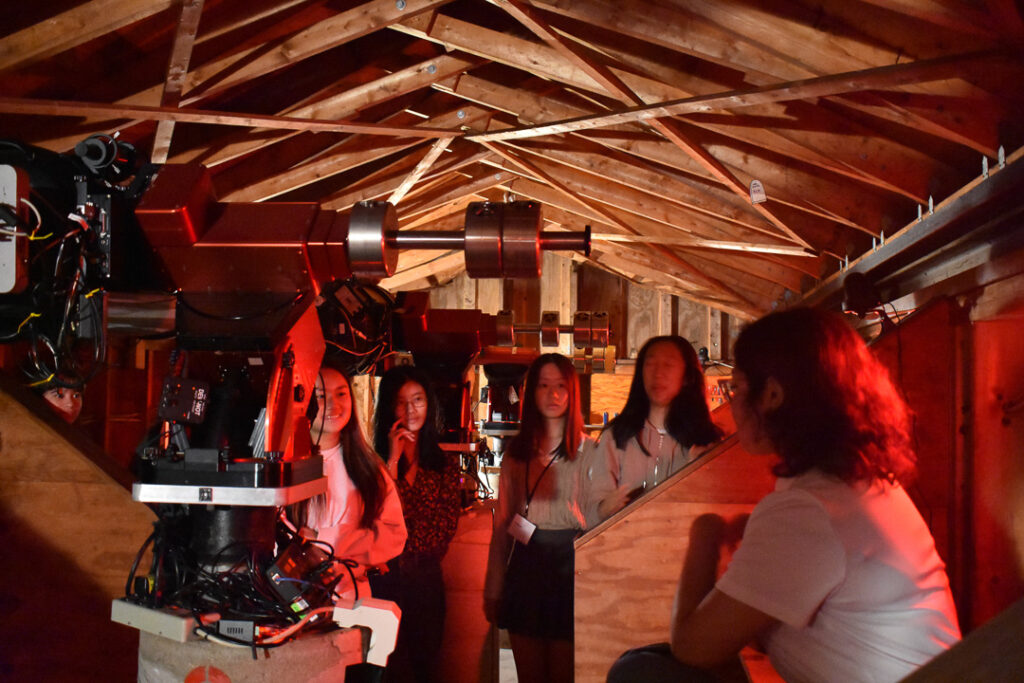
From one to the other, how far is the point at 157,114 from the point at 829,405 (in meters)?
3.53

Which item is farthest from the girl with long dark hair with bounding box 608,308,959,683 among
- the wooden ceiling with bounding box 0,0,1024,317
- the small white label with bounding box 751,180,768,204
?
the small white label with bounding box 751,180,768,204

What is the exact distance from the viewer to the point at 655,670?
1.28 metres

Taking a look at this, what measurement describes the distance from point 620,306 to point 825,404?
8610 millimetres

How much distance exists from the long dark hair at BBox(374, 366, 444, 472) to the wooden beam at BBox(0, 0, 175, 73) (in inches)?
72.2

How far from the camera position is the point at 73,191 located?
1431 millimetres

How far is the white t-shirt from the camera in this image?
3.45ft

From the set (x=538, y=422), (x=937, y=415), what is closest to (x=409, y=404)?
→ (x=538, y=422)

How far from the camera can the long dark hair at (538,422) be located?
2.82m

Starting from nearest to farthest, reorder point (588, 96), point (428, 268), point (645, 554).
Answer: point (645, 554)
point (588, 96)
point (428, 268)

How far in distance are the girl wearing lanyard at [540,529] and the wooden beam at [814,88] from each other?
1.48 m

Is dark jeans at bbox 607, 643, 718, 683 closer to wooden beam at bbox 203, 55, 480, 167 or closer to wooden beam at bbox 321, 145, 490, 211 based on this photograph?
wooden beam at bbox 203, 55, 480, 167

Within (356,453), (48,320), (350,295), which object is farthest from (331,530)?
(48,320)

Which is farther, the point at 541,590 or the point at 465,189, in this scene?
the point at 465,189

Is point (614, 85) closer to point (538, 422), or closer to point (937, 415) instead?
point (538, 422)
